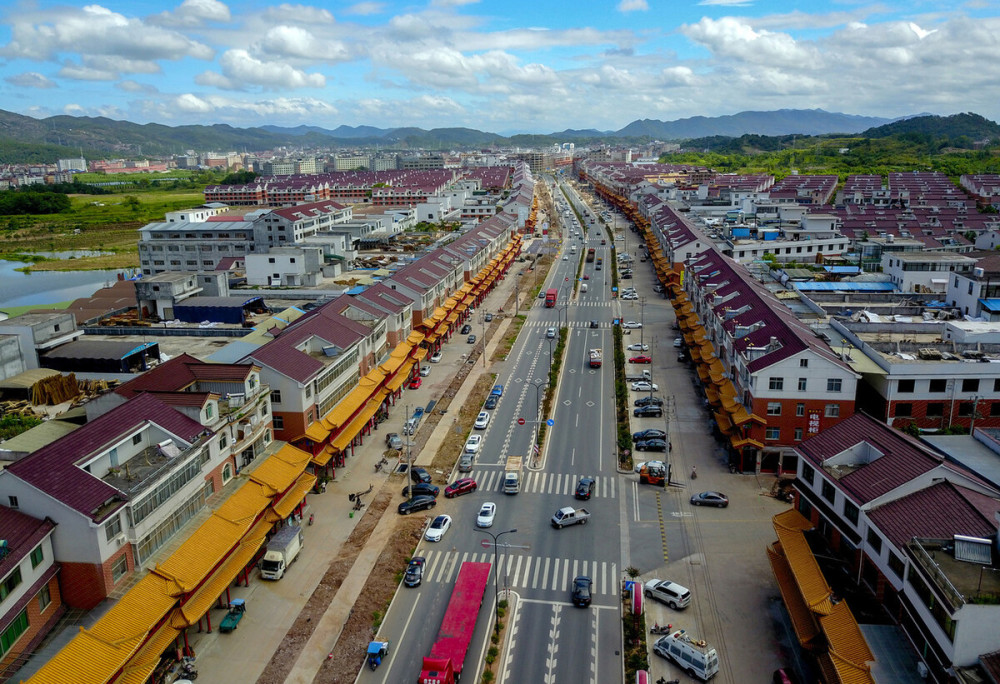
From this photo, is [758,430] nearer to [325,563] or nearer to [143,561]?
[325,563]

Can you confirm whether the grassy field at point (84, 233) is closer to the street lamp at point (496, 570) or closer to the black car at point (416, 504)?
the black car at point (416, 504)

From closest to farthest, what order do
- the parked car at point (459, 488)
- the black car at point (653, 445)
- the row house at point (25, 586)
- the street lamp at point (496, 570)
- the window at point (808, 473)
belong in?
the row house at point (25, 586)
the street lamp at point (496, 570)
the window at point (808, 473)
the parked car at point (459, 488)
the black car at point (653, 445)

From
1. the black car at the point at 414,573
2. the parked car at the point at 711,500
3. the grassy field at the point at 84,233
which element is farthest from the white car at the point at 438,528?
the grassy field at the point at 84,233

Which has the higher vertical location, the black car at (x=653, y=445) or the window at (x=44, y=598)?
the window at (x=44, y=598)

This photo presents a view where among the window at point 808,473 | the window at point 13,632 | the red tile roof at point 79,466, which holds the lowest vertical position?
the window at point 13,632

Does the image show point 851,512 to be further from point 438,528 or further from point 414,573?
point 438,528

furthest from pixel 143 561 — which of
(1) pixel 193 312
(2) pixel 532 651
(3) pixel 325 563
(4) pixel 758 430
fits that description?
(1) pixel 193 312

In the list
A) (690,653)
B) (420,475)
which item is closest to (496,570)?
(690,653)
